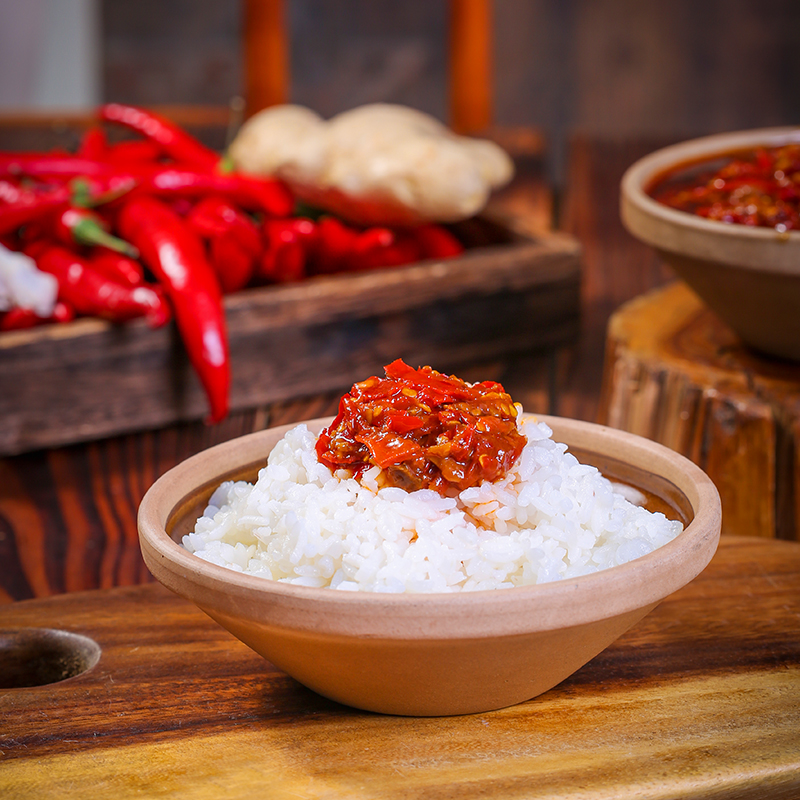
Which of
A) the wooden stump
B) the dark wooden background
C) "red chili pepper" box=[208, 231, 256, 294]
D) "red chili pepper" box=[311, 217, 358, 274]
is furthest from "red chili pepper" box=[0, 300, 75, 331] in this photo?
the dark wooden background

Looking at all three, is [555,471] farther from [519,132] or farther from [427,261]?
[519,132]

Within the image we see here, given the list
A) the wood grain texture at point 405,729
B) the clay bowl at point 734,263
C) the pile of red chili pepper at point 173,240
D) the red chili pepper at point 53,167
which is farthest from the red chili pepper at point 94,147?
the wood grain texture at point 405,729

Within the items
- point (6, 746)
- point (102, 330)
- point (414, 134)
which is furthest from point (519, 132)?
point (6, 746)

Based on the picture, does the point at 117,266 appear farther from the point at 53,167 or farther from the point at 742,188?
the point at 742,188

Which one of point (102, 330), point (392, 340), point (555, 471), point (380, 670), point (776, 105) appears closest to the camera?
point (380, 670)

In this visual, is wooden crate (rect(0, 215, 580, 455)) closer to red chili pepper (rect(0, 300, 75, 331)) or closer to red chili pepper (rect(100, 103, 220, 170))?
red chili pepper (rect(0, 300, 75, 331))

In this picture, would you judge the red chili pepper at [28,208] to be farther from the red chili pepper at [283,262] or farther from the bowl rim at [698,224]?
the bowl rim at [698,224]

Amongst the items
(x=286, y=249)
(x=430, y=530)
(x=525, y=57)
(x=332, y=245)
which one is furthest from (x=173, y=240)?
(x=525, y=57)
